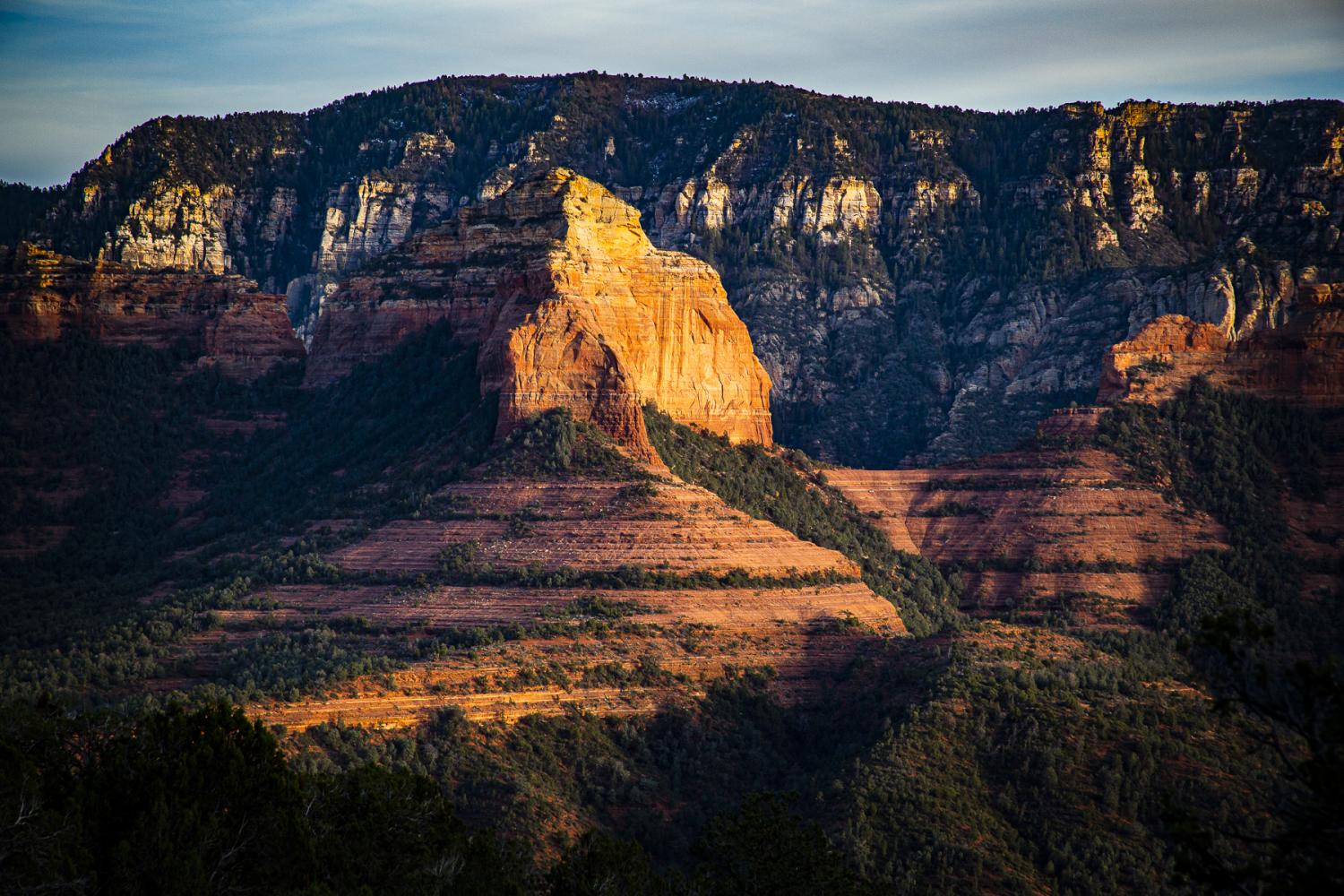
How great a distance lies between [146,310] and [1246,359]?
7479 cm

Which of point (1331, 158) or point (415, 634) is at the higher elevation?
point (1331, 158)

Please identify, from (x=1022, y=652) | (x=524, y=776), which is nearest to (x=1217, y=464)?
(x=1022, y=652)

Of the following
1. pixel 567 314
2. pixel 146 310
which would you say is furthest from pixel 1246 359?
pixel 146 310

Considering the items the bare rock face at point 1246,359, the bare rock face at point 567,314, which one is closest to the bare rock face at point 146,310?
the bare rock face at point 567,314

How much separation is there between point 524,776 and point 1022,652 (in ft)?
98.6

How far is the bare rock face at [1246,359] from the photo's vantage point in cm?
14700

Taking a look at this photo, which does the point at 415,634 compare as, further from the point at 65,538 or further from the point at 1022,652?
the point at 65,538

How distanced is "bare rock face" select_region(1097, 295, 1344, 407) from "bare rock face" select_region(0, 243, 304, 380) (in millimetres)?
57905

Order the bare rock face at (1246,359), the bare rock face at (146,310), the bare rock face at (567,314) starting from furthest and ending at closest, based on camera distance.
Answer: the bare rock face at (146,310)
the bare rock face at (1246,359)
the bare rock face at (567,314)

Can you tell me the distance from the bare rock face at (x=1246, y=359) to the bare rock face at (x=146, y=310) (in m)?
57.9

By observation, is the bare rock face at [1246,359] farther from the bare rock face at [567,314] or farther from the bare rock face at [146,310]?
the bare rock face at [146,310]

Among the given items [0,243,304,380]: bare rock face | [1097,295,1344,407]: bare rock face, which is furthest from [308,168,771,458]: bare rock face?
[1097,295,1344,407]: bare rock face

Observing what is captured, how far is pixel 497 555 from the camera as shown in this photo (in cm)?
11431

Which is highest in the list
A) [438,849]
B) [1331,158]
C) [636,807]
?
[1331,158]
